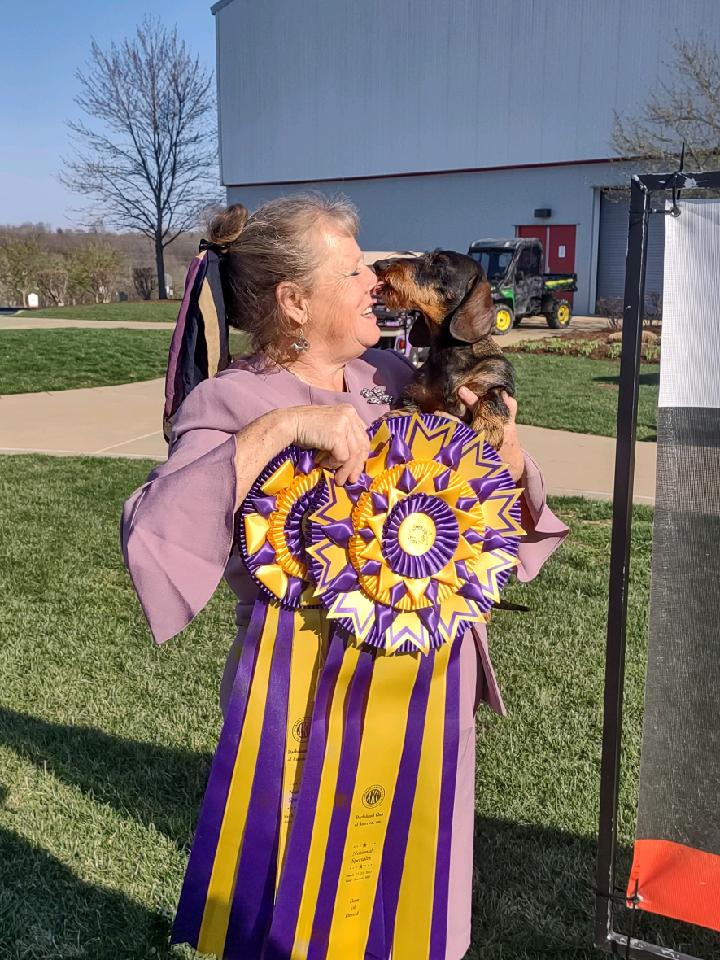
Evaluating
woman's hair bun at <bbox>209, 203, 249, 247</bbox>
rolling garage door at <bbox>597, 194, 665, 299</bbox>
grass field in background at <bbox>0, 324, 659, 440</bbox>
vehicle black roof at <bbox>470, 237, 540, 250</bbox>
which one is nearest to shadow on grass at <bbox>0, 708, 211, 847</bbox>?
woman's hair bun at <bbox>209, 203, 249, 247</bbox>

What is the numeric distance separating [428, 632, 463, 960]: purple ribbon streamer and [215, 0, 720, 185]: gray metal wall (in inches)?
1098

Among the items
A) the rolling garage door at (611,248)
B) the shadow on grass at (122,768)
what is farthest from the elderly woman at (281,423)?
the rolling garage door at (611,248)

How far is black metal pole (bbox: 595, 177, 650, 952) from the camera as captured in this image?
194cm

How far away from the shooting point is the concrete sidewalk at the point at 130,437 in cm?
757

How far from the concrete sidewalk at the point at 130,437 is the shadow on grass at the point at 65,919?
15.0ft

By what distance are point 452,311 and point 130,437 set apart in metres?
7.39

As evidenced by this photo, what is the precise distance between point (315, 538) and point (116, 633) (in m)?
3.26

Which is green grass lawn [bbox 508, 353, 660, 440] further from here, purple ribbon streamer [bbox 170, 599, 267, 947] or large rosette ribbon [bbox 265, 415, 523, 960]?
purple ribbon streamer [bbox 170, 599, 267, 947]

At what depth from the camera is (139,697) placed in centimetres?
434

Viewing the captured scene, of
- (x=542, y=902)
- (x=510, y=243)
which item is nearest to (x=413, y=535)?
(x=542, y=902)

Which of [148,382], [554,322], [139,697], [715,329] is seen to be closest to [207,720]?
[139,697]

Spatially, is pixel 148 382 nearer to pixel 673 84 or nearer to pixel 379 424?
pixel 379 424

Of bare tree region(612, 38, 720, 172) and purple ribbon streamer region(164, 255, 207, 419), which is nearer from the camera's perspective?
purple ribbon streamer region(164, 255, 207, 419)

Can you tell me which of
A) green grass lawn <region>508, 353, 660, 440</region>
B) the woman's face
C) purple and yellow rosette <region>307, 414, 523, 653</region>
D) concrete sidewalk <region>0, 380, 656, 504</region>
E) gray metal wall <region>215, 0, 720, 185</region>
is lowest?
concrete sidewalk <region>0, 380, 656, 504</region>
